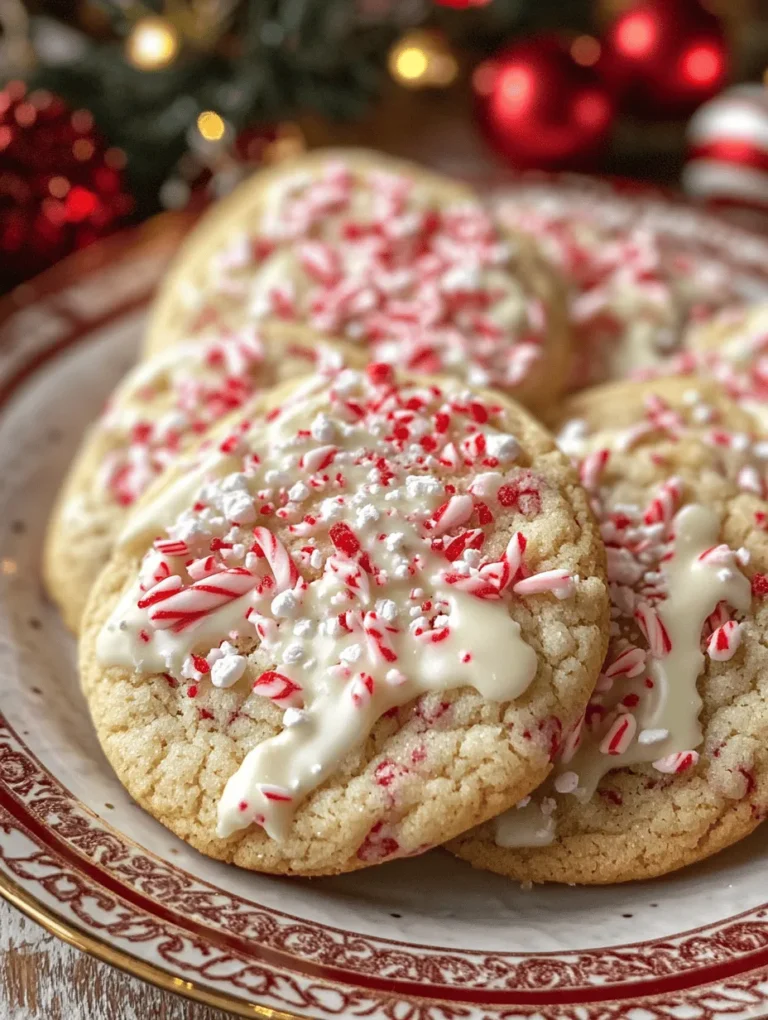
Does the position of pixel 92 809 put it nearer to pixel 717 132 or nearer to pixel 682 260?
pixel 682 260

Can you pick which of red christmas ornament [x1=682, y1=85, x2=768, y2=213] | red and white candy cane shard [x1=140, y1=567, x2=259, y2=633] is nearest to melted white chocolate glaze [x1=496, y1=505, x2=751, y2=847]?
red and white candy cane shard [x1=140, y1=567, x2=259, y2=633]

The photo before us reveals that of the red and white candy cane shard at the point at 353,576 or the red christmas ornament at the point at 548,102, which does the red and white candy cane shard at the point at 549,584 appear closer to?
the red and white candy cane shard at the point at 353,576

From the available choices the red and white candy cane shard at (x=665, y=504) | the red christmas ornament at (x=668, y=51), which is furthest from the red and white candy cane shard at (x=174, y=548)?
the red christmas ornament at (x=668, y=51)

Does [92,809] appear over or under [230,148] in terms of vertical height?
under

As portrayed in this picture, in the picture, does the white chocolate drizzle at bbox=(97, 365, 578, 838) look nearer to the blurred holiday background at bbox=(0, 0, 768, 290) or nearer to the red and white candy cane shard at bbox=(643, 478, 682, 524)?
the red and white candy cane shard at bbox=(643, 478, 682, 524)

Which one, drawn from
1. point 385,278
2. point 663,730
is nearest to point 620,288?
point 385,278

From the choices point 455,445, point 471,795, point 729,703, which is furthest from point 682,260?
point 471,795

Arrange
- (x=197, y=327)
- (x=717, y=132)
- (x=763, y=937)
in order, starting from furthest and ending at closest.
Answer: (x=717, y=132) → (x=197, y=327) → (x=763, y=937)
